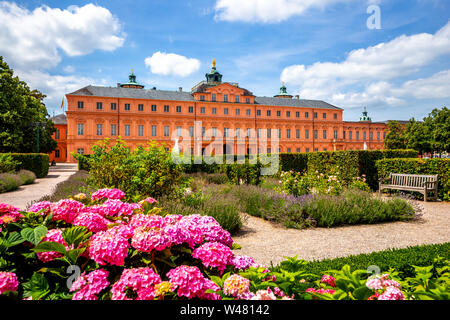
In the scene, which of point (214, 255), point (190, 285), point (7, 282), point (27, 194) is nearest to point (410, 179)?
point (214, 255)

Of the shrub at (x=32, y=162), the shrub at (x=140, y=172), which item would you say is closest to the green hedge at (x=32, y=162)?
the shrub at (x=32, y=162)

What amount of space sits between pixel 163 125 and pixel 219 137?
31.3ft

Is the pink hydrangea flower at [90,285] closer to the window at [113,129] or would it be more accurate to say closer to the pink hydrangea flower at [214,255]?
the pink hydrangea flower at [214,255]

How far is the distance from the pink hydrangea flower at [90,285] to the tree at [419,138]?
51264 millimetres

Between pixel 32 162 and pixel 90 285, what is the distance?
→ 66.7 ft

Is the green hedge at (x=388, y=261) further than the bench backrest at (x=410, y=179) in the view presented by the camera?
No

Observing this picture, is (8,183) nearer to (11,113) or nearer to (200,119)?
(11,113)

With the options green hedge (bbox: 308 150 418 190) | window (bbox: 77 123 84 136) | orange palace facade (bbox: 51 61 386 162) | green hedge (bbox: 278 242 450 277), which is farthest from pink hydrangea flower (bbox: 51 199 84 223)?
window (bbox: 77 123 84 136)

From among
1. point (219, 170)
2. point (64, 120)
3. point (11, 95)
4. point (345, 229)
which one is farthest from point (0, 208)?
point (64, 120)

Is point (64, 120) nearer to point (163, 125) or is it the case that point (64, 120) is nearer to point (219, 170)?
point (163, 125)

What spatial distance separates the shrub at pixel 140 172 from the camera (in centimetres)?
629

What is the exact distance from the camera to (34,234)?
165 cm

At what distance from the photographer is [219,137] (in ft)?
155

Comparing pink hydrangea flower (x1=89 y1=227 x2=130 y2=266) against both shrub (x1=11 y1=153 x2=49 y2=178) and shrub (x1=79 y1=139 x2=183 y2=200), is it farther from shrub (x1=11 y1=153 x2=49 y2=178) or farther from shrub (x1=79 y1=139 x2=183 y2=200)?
shrub (x1=11 y1=153 x2=49 y2=178)
